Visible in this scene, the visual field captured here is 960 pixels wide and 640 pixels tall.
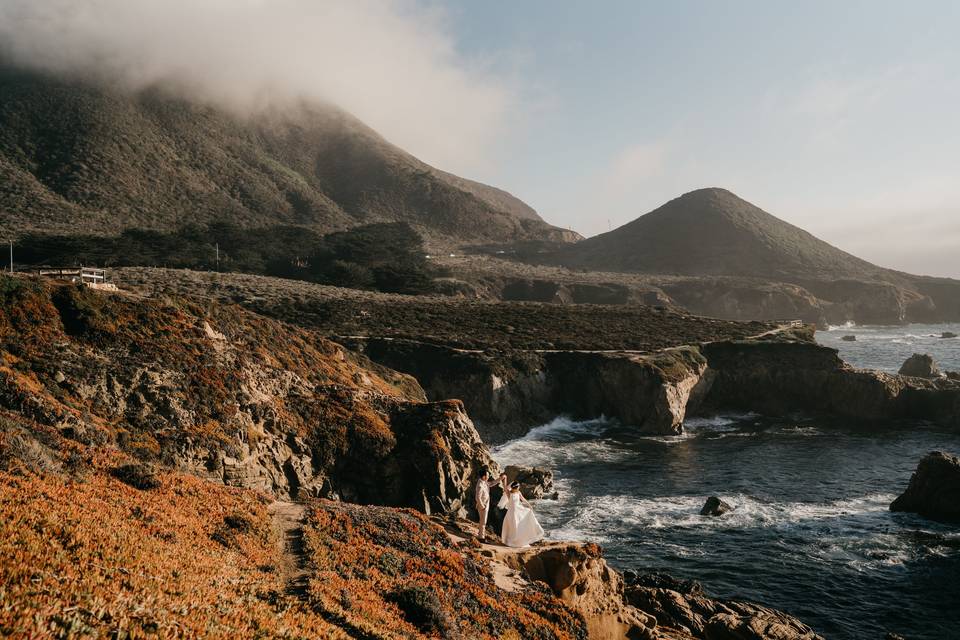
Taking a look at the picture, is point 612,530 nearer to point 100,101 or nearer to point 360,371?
point 360,371

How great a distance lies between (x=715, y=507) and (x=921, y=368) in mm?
66479

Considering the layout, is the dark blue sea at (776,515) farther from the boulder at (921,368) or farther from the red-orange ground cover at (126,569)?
the boulder at (921,368)

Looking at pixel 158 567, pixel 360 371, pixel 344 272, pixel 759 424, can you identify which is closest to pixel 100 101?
pixel 344 272

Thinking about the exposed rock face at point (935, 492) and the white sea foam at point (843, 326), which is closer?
the exposed rock face at point (935, 492)

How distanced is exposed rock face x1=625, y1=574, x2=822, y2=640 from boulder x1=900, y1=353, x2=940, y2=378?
75.9m

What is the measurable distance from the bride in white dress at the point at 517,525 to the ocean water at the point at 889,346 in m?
90.8

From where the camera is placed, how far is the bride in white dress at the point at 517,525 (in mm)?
20609

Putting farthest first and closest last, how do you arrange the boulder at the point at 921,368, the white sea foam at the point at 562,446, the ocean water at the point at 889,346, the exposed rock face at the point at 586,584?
the ocean water at the point at 889,346 → the boulder at the point at 921,368 → the white sea foam at the point at 562,446 → the exposed rock face at the point at 586,584

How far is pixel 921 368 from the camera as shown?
Answer: 8362cm

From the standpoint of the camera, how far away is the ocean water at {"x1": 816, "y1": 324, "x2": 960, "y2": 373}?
99500mm

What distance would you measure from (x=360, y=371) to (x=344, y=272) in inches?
2614

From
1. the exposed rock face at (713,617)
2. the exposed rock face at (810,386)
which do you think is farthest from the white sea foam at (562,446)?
the exposed rock face at (713,617)

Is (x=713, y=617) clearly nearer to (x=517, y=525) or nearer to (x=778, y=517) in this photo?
(x=517, y=525)

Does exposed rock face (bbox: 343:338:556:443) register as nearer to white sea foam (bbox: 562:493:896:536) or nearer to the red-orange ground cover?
white sea foam (bbox: 562:493:896:536)
